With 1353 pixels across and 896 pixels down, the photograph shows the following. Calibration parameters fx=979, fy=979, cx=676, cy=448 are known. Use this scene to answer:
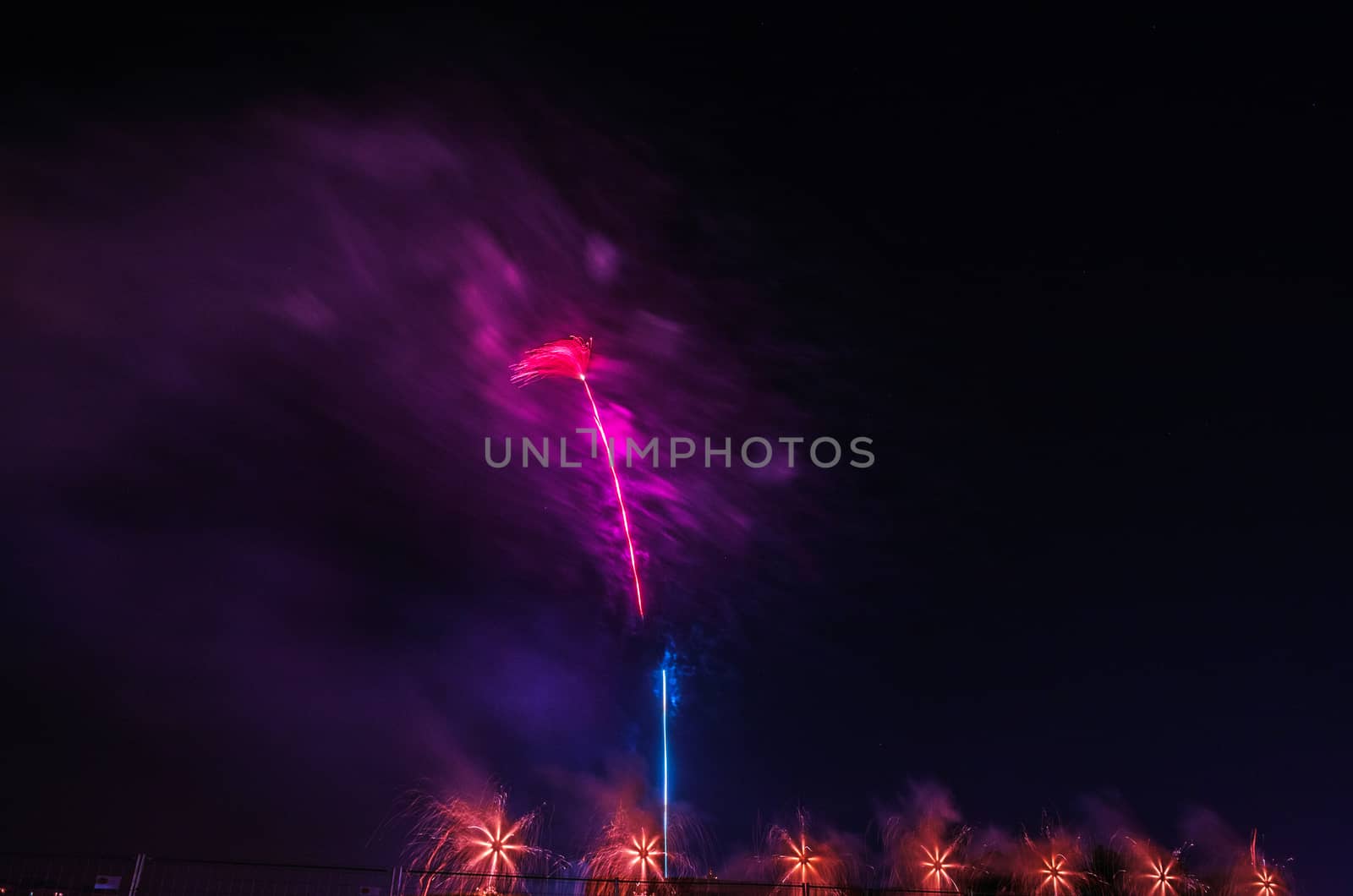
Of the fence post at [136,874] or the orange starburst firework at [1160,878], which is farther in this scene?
the orange starburst firework at [1160,878]

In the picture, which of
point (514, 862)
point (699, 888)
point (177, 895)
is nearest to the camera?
point (177, 895)

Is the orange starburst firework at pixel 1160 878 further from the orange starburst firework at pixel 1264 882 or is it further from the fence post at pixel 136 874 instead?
the fence post at pixel 136 874

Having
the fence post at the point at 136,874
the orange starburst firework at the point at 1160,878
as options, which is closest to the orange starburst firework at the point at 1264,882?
the orange starburst firework at the point at 1160,878

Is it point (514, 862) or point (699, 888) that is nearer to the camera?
point (699, 888)

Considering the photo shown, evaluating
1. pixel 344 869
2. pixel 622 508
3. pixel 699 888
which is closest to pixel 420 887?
pixel 344 869

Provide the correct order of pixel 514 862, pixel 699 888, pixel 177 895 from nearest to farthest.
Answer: pixel 177 895, pixel 699 888, pixel 514 862

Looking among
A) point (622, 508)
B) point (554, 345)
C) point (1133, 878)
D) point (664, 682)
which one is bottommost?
point (1133, 878)

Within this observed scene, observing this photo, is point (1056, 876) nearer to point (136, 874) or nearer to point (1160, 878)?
point (1160, 878)

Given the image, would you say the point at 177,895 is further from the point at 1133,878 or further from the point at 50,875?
the point at 1133,878

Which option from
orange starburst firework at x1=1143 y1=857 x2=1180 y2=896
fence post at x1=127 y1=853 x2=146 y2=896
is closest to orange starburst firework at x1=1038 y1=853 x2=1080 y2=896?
orange starburst firework at x1=1143 y1=857 x2=1180 y2=896

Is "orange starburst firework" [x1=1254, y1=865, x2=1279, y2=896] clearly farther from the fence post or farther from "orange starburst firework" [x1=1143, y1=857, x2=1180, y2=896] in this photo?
the fence post

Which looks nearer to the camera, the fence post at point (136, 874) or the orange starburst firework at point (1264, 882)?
the fence post at point (136, 874)
